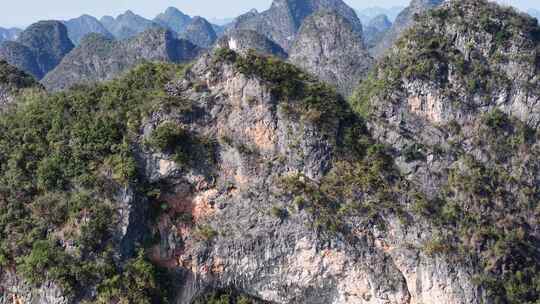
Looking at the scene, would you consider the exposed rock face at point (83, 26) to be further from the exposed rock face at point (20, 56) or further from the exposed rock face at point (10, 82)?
the exposed rock face at point (10, 82)

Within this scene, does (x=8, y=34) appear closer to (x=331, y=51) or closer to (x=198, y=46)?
(x=198, y=46)

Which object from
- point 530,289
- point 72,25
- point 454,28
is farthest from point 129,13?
point 530,289

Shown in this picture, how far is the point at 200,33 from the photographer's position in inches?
4154

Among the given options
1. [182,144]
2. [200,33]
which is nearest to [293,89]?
[182,144]

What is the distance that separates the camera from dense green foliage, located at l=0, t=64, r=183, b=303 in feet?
45.9

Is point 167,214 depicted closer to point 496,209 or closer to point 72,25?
point 496,209

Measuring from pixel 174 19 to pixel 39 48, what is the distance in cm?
7053

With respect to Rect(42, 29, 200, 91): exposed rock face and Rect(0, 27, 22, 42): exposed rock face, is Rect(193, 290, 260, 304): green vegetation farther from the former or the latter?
Rect(0, 27, 22, 42): exposed rock face

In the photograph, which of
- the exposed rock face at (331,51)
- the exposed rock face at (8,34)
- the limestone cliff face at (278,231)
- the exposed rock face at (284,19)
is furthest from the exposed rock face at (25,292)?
the exposed rock face at (8,34)

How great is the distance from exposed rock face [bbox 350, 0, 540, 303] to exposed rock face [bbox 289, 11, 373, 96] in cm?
2382

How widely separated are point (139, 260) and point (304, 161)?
18.1 feet

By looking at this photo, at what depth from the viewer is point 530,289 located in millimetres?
15586

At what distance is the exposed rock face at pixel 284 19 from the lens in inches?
3413

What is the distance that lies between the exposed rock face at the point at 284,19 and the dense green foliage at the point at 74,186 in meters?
68.9
